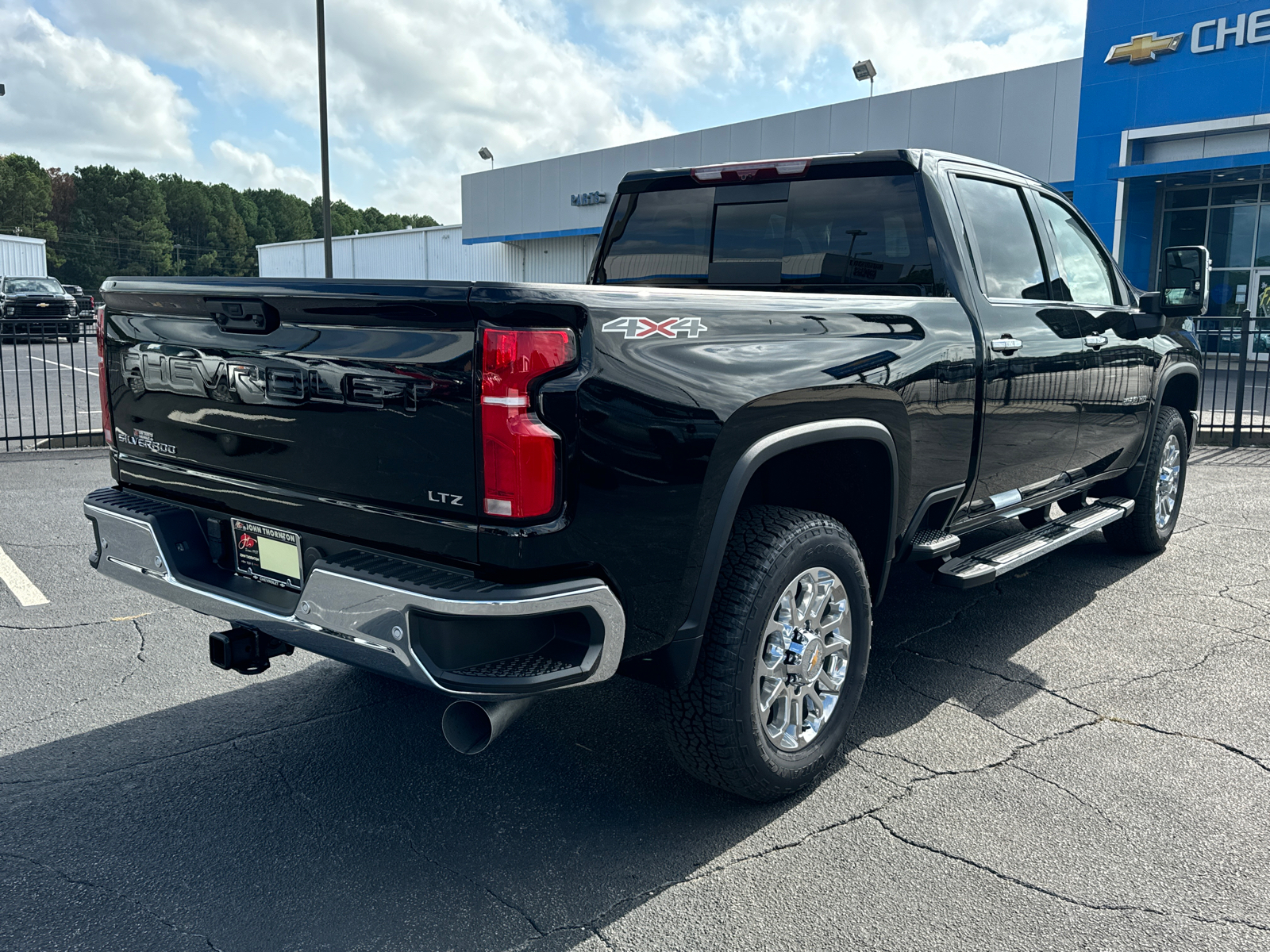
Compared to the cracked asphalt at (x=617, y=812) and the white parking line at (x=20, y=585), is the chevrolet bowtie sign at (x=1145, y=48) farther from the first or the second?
the white parking line at (x=20, y=585)

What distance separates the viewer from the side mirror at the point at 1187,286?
5363 millimetres

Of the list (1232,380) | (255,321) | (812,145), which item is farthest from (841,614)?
(812,145)

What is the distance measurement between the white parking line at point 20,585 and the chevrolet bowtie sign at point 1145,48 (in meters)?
22.6

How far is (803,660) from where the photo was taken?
3.11m

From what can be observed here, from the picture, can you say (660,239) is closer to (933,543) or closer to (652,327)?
(933,543)

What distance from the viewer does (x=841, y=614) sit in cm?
328

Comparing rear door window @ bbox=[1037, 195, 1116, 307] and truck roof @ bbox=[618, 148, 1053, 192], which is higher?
truck roof @ bbox=[618, 148, 1053, 192]

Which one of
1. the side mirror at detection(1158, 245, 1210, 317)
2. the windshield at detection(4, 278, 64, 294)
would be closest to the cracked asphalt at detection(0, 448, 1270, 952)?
the side mirror at detection(1158, 245, 1210, 317)

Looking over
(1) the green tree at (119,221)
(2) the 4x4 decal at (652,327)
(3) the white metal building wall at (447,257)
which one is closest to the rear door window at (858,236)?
(2) the 4x4 decal at (652,327)

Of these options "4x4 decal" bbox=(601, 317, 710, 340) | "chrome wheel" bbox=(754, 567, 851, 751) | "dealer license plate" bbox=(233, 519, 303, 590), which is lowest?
"chrome wheel" bbox=(754, 567, 851, 751)

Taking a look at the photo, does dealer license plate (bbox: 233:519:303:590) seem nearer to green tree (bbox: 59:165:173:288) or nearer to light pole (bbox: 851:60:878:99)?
light pole (bbox: 851:60:878:99)

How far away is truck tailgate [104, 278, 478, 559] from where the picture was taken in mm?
2443

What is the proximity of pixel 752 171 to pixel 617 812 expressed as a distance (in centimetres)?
268

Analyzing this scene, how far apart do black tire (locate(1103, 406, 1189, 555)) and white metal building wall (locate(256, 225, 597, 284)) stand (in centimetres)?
2947
